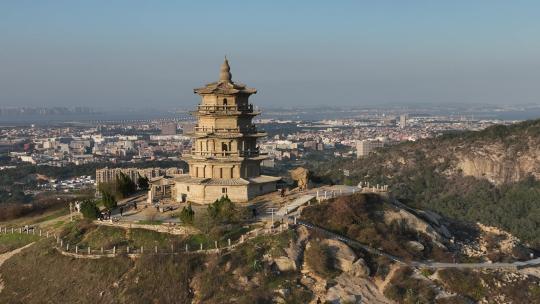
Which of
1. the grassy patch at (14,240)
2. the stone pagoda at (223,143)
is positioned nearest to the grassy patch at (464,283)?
the stone pagoda at (223,143)

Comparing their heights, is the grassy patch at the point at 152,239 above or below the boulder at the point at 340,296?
above

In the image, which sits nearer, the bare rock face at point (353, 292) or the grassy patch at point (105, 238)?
the bare rock face at point (353, 292)

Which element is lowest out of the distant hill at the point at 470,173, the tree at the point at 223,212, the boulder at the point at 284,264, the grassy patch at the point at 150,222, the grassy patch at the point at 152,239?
the distant hill at the point at 470,173

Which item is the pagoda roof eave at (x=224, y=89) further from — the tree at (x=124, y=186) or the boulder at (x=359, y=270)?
the boulder at (x=359, y=270)

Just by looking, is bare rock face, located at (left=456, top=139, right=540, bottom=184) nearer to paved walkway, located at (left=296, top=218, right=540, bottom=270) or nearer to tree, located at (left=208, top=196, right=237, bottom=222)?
paved walkway, located at (left=296, top=218, right=540, bottom=270)

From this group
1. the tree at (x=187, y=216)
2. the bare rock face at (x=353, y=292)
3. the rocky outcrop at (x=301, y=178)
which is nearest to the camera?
the bare rock face at (x=353, y=292)

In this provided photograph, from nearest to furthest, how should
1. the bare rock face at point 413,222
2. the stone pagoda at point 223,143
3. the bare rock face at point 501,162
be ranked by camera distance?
the bare rock face at point 413,222, the stone pagoda at point 223,143, the bare rock face at point 501,162

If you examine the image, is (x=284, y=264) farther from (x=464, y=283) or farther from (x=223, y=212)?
(x=464, y=283)

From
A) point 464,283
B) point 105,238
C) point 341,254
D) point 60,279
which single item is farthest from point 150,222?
point 464,283
